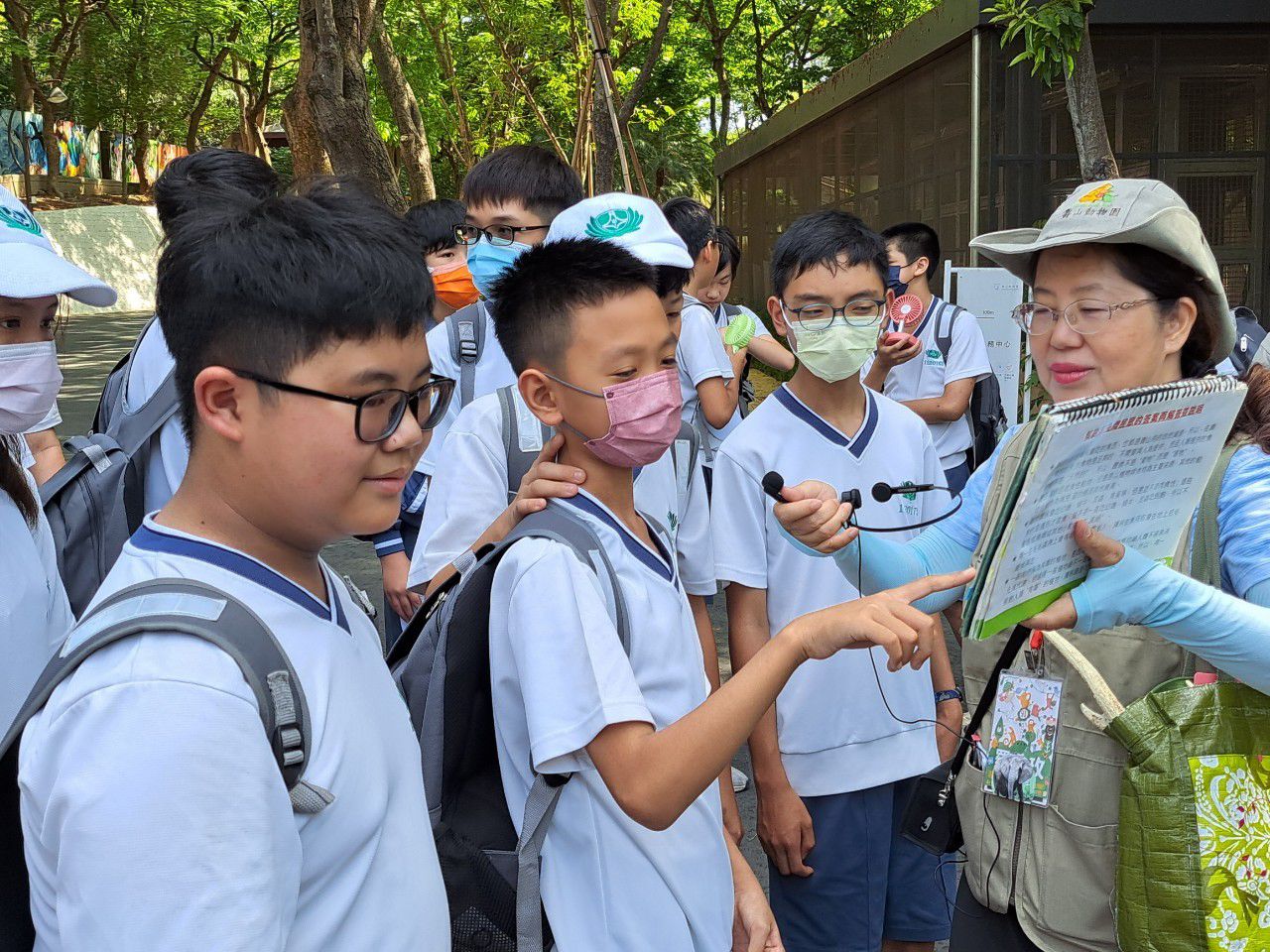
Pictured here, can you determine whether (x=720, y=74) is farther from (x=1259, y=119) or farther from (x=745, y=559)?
(x=745, y=559)

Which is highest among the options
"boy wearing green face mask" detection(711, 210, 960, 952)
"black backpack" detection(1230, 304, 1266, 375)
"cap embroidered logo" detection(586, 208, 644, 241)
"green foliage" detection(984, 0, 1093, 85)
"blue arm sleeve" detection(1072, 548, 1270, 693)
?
"green foliage" detection(984, 0, 1093, 85)

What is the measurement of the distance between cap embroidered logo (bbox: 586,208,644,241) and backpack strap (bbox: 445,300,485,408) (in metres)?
0.75

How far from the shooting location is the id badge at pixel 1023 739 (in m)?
1.96

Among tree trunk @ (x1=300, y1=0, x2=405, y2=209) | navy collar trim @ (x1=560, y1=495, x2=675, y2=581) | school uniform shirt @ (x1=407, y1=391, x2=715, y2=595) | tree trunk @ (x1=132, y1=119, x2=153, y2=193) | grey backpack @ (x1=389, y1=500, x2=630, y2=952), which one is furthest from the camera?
tree trunk @ (x1=132, y1=119, x2=153, y2=193)

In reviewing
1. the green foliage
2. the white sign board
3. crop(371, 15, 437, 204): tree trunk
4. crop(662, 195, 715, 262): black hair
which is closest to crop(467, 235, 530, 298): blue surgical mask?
crop(662, 195, 715, 262): black hair

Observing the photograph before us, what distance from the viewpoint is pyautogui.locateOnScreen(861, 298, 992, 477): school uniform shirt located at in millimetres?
5379

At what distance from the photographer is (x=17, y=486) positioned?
2270mm

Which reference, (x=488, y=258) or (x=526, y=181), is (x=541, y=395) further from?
(x=526, y=181)

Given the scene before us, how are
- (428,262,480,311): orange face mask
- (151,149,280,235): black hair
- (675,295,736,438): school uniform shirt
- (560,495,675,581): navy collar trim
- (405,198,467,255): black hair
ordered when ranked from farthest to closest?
1. (675,295,736,438): school uniform shirt
2. (405,198,467,255): black hair
3. (428,262,480,311): orange face mask
4. (151,149,280,235): black hair
5. (560,495,675,581): navy collar trim

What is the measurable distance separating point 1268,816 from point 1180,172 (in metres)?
12.0

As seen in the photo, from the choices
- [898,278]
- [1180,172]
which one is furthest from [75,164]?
[898,278]

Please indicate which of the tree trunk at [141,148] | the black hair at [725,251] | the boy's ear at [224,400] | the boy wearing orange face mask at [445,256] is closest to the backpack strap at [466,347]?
the boy wearing orange face mask at [445,256]

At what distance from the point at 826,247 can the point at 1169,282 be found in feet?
4.54

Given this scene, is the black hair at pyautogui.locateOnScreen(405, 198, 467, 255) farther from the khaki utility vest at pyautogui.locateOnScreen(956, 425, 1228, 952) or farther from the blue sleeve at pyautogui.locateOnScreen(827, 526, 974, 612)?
the khaki utility vest at pyautogui.locateOnScreen(956, 425, 1228, 952)
